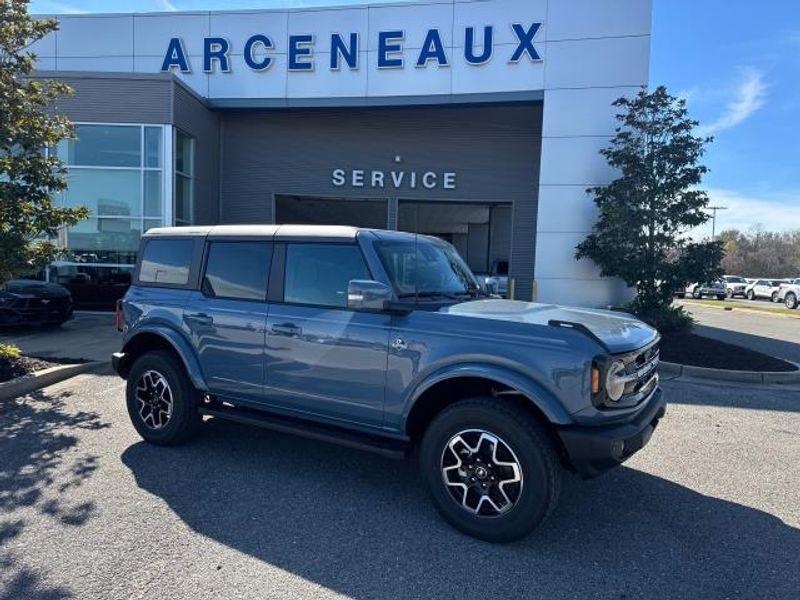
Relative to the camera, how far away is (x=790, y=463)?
16.3ft

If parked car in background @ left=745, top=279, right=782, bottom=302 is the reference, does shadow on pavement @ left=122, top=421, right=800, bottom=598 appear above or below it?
below

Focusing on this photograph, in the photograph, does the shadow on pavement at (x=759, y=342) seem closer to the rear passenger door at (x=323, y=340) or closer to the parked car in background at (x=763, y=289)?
the rear passenger door at (x=323, y=340)

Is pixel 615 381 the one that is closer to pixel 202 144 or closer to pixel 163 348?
pixel 163 348

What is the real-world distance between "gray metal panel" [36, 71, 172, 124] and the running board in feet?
37.2

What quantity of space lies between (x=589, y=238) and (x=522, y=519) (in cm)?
1097

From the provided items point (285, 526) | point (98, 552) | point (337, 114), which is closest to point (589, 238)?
point (337, 114)

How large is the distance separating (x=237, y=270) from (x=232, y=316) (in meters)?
0.41

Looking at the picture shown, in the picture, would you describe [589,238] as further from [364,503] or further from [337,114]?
[364,503]

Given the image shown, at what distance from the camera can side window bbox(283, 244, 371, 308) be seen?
4.09 metres

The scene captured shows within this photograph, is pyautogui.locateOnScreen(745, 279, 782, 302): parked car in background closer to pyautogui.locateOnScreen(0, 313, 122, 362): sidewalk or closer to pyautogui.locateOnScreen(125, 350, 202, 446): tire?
pyautogui.locateOnScreen(0, 313, 122, 362): sidewalk

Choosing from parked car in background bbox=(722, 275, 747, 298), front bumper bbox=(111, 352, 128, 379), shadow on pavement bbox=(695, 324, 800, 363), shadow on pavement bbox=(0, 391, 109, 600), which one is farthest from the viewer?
parked car in background bbox=(722, 275, 747, 298)

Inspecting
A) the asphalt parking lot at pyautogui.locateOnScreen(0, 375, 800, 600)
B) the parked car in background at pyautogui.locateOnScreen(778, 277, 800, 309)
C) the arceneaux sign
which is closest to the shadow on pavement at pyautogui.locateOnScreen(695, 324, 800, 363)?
the asphalt parking lot at pyautogui.locateOnScreen(0, 375, 800, 600)

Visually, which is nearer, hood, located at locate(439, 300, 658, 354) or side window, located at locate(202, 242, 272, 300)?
hood, located at locate(439, 300, 658, 354)

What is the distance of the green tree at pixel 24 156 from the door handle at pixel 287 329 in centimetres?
467
